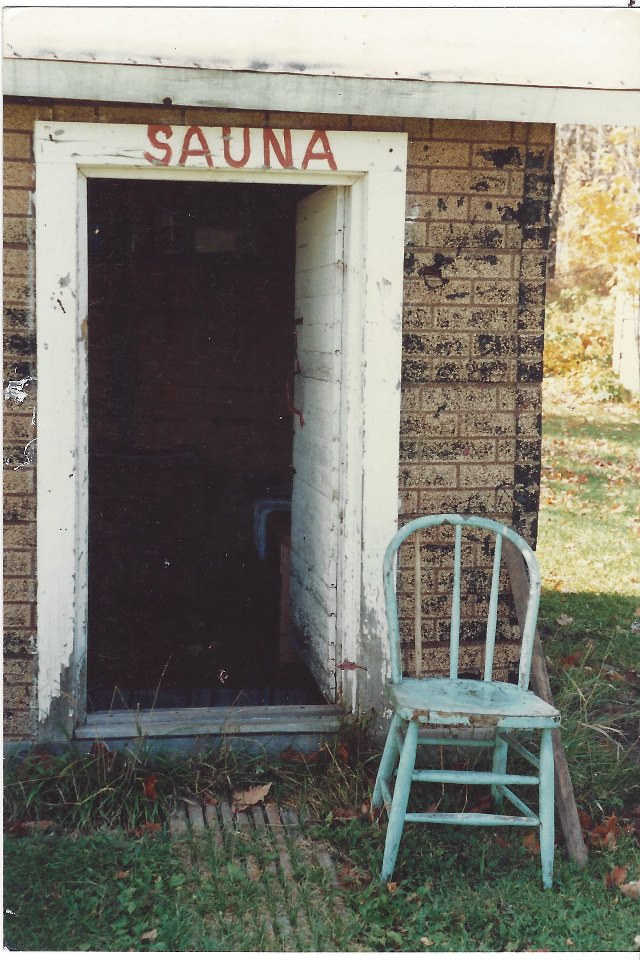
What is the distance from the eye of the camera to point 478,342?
4.46 m

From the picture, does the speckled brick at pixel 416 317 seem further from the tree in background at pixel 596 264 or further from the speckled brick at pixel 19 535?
the tree in background at pixel 596 264

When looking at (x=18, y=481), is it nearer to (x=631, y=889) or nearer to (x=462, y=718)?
(x=462, y=718)

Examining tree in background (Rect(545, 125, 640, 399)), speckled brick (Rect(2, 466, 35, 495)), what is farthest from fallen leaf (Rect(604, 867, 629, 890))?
tree in background (Rect(545, 125, 640, 399))

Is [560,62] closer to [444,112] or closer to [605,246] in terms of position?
[444,112]

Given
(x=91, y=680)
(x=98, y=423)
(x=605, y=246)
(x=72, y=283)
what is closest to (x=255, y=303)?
(x=98, y=423)

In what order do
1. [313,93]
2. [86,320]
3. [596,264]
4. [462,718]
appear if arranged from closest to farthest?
1. [462,718]
2. [313,93]
3. [86,320]
4. [596,264]

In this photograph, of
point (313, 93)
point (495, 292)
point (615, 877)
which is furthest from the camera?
point (495, 292)

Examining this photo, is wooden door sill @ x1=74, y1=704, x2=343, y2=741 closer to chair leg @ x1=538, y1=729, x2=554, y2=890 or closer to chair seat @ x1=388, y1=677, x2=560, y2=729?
chair seat @ x1=388, y1=677, x2=560, y2=729

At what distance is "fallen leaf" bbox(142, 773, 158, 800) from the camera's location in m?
4.11

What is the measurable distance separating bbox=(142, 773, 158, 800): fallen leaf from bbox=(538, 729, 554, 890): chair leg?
1429mm

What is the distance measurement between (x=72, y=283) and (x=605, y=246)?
12.0m

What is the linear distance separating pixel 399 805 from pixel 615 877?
0.84 meters

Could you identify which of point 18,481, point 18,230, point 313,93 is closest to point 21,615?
point 18,481

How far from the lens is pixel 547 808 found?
3.70m
